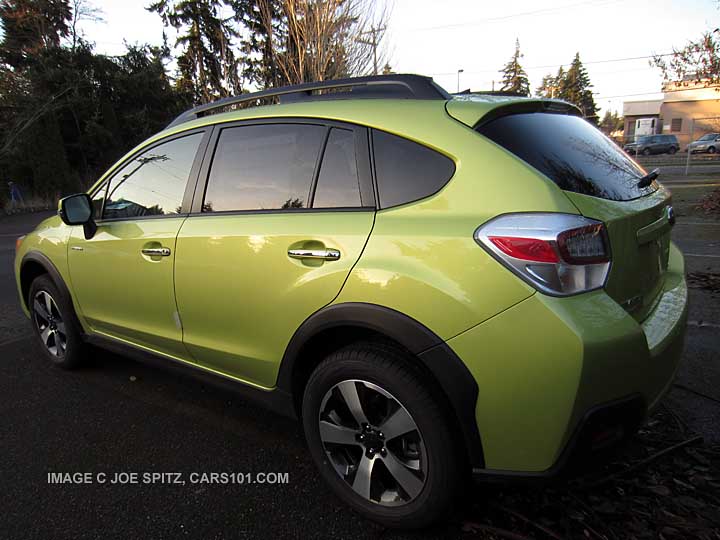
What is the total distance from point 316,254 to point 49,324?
287cm

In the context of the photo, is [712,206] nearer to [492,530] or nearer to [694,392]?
[694,392]

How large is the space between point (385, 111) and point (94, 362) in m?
3.10

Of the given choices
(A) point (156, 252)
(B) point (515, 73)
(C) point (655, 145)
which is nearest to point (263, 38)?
(A) point (156, 252)

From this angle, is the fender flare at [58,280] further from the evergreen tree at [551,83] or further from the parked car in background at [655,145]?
the evergreen tree at [551,83]

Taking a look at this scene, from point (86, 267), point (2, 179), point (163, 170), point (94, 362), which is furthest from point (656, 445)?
point (2, 179)

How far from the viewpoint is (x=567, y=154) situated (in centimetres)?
188

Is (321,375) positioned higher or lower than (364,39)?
lower

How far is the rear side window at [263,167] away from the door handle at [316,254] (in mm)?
251

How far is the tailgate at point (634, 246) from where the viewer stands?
1654 mm

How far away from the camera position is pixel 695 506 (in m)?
1.98

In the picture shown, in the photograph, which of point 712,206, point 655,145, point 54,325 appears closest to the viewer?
point 54,325

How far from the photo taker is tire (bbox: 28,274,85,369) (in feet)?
11.4

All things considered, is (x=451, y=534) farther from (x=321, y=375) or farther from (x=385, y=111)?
(x=385, y=111)

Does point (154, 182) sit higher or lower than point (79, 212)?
higher
